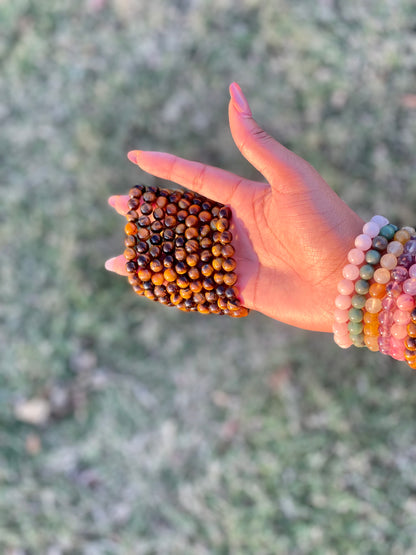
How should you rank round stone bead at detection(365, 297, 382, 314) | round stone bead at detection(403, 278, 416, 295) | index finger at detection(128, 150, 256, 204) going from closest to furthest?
round stone bead at detection(403, 278, 416, 295)
round stone bead at detection(365, 297, 382, 314)
index finger at detection(128, 150, 256, 204)

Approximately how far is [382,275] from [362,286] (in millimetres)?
111

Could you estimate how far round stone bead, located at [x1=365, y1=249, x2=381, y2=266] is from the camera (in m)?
2.44

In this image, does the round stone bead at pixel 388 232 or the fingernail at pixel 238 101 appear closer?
the round stone bead at pixel 388 232

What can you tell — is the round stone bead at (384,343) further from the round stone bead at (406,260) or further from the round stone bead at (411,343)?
the round stone bead at (406,260)

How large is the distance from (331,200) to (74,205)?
2.48 m

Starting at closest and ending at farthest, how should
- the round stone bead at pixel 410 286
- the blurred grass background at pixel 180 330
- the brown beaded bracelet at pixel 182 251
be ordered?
the round stone bead at pixel 410 286
the brown beaded bracelet at pixel 182 251
the blurred grass background at pixel 180 330

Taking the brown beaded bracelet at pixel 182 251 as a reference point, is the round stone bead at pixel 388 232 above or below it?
above

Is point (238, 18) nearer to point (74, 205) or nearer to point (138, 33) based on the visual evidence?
point (138, 33)

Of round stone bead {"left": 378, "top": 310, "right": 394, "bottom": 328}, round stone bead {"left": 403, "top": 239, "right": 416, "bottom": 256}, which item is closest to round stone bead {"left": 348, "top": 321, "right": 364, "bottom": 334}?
round stone bead {"left": 378, "top": 310, "right": 394, "bottom": 328}

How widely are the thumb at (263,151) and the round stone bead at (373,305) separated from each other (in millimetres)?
725

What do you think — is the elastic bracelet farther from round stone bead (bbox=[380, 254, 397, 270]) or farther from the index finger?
the index finger

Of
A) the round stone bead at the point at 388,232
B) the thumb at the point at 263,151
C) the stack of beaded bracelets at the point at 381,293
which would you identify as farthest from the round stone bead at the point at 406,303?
the thumb at the point at 263,151

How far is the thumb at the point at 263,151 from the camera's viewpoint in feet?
8.33

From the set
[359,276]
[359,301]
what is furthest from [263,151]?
[359,301]
